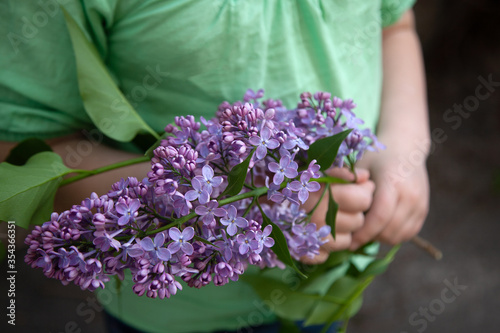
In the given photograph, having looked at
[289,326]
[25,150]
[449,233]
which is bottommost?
[449,233]

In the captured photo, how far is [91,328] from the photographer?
1.25 meters

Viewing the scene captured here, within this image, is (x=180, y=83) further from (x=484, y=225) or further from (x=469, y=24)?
(x=469, y=24)

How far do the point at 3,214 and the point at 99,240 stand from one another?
3.3 inches

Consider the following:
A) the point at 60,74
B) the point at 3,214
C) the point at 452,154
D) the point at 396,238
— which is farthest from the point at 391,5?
the point at 452,154

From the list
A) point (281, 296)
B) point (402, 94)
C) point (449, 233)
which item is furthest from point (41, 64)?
point (449, 233)

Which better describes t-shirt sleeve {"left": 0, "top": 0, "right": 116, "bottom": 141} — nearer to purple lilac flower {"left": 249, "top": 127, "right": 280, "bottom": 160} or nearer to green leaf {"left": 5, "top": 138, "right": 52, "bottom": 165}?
green leaf {"left": 5, "top": 138, "right": 52, "bottom": 165}

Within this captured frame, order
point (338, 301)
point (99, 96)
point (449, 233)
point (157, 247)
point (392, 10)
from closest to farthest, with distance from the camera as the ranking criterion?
point (157, 247), point (99, 96), point (338, 301), point (392, 10), point (449, 233)

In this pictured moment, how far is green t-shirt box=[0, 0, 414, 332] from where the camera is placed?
457 mm

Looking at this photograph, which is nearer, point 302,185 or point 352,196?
point 302,185

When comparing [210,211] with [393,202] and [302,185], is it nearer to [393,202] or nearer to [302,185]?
[302,185]

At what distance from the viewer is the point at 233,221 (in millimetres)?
305

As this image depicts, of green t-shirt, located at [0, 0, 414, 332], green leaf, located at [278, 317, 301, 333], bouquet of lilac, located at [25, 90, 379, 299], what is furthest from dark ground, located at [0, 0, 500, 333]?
bouquet of lilac, located at [25, 90, 379, 299]

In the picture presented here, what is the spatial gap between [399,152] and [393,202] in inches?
2.9

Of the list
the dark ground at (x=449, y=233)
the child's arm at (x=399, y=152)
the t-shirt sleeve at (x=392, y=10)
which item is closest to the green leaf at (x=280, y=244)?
the child's arm at (x=399, y=152)
